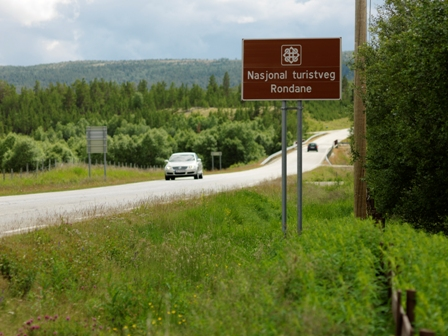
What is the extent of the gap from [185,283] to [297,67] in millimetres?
5016

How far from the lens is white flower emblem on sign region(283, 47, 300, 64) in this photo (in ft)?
38.7

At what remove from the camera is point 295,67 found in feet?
38.8

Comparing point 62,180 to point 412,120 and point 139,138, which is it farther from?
point 139,138

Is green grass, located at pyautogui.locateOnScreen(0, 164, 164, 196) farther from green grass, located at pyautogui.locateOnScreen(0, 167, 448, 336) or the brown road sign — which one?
green grass, located at pyautogui.locateOnScreen(0, 167, 448, 336)

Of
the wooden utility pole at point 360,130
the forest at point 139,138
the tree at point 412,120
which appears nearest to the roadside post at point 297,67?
the tree at point 412,120

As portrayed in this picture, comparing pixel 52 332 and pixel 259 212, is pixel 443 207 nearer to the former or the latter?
pixel 259 212

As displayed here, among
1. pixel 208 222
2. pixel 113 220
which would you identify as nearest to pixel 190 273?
pixel 113 220

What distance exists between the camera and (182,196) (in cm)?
2125

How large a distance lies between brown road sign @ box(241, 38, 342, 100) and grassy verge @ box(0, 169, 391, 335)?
8.56 ft

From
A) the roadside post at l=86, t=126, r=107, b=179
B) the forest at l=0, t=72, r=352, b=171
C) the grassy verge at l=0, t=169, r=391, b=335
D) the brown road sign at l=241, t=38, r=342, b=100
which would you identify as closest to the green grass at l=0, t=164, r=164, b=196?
the roadside post at l=86, t=126, r=107, b=179

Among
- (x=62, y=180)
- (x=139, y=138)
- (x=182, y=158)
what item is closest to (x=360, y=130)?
(x=62, y=180)

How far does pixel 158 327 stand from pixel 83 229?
5618 mm

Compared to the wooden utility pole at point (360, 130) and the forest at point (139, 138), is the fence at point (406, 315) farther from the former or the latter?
the forest at point (139, 138)

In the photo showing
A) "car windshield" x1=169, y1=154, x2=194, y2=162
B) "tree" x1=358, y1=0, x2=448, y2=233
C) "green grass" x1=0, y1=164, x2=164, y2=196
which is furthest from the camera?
"car windshield" x1=169, y1=154, x2=194, y2=162
